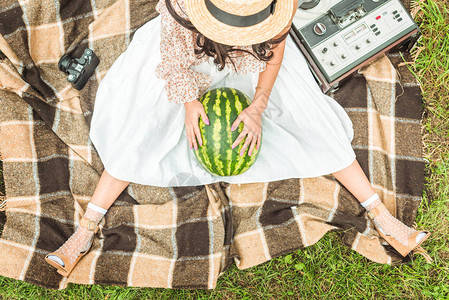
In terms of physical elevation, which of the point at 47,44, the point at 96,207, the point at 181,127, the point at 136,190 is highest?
the point at 47,44

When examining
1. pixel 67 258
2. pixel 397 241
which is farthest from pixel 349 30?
pixel 67 258

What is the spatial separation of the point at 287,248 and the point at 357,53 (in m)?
1.50

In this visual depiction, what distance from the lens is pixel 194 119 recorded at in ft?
7.63

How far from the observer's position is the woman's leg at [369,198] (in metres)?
2.67

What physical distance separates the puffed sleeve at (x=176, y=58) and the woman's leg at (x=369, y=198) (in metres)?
1.25

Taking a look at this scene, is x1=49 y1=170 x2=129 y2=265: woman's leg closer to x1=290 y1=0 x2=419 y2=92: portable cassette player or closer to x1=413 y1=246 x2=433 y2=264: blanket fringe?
x1=290 y1=0 x2=419 y2=92: portable cassette player

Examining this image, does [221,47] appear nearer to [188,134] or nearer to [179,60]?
[179,60]

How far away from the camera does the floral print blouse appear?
82.3 inches

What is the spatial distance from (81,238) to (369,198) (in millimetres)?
2087

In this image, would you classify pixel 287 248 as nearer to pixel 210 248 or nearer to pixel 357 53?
pixel 210 248

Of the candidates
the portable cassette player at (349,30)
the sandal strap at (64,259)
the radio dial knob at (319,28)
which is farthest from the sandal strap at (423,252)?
the sandal strap at (64,259)

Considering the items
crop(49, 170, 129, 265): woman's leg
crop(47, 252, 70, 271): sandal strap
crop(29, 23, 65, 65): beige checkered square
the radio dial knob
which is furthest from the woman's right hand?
crop(29, 23, 65, 65): beige checkered square

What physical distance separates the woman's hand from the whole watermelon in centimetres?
3

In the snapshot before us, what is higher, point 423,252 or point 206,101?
point 206,101
